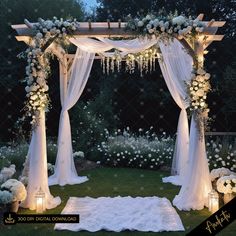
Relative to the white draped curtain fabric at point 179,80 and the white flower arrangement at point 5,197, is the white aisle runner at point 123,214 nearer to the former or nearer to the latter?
the white flower arrangement at point 5,197

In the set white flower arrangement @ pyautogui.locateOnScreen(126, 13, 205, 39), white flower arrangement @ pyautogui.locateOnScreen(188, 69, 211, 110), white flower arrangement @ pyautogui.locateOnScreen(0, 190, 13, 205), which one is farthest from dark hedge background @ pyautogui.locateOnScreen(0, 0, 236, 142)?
white flower arrangement @ pyautogui.locateOnScreen(0, 190, 13, 205)

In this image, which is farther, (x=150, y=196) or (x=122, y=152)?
(x=122, y=152)

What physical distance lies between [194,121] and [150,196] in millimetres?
1540

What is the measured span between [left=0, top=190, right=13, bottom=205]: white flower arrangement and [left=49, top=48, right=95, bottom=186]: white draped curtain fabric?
8.50 feet

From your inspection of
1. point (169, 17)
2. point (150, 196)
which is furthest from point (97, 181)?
point (169, 17)

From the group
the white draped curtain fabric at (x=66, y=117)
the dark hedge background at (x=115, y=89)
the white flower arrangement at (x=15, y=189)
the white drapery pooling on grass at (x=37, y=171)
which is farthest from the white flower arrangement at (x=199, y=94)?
the dark hedge background at (x=115, y=89)

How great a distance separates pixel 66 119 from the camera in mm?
8336

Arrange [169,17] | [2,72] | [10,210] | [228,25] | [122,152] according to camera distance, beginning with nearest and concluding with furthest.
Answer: [10,210], [169,17], [122,152], [2,72], [228,25]

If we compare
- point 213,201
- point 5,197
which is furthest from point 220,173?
point 5,197

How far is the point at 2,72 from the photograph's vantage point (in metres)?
12.4

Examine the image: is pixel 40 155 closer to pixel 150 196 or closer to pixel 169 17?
pixel 150 196

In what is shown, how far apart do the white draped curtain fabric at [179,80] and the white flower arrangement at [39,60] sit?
2.02m

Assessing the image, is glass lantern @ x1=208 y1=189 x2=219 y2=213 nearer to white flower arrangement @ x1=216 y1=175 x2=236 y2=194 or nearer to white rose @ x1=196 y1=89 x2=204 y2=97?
white flower arrangement @ x1=216 y1=175 x2=236 y2=194

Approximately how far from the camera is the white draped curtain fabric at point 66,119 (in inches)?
316
